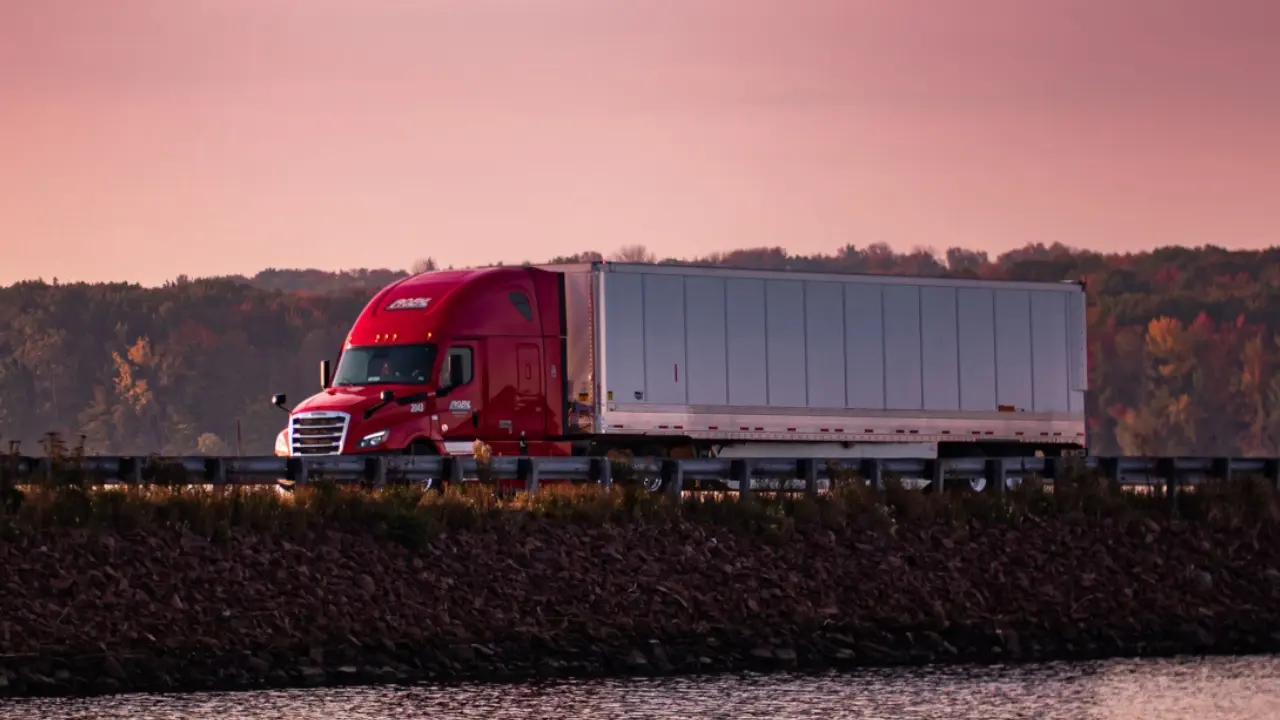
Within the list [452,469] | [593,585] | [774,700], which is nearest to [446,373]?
[452,469]

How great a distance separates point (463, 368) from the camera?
40.9m

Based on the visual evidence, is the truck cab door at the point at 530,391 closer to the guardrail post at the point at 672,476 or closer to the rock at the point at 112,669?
the guardrail post at the point at 672,476

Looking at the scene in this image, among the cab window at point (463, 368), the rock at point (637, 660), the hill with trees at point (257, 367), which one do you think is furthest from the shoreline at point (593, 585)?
the hill with trees at point (257, 367)

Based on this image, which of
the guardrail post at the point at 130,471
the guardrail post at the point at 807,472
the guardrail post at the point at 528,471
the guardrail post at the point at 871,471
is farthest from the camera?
the guardrail post at the point at 871,471

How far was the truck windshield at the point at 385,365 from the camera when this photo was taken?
134 feet

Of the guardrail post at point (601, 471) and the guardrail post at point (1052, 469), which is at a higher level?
the guardrail post at point (601, 471)

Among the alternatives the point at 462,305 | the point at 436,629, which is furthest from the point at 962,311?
the point at 436,629

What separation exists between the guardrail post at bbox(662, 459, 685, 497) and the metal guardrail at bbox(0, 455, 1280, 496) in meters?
0.01

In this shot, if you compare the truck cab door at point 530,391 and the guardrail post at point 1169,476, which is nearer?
the guardrail post at point 1169,476

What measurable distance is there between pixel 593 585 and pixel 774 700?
4.50 m

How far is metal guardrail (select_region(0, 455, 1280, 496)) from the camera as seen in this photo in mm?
32031

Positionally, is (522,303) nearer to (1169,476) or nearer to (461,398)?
(461,398)

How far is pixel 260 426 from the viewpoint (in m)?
168

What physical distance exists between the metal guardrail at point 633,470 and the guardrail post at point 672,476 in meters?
0.01
